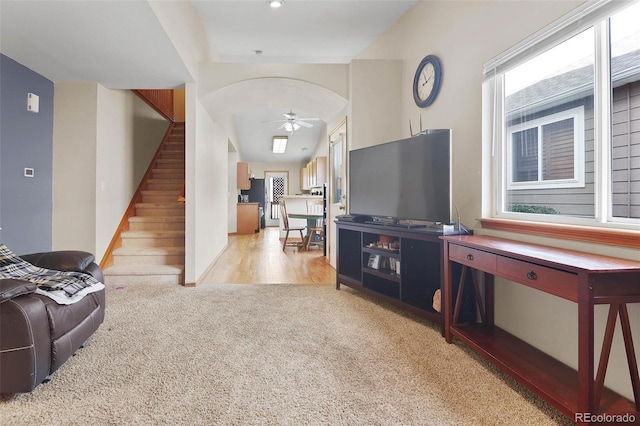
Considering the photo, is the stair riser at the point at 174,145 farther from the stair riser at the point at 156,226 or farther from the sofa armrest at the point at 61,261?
the sofa armrest at the point at 61,261

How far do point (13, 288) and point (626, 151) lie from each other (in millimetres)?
3004

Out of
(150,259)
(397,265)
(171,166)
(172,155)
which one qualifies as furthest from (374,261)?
(172,155)

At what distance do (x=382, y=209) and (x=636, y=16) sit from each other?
199cm

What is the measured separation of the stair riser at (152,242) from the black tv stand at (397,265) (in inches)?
93.5

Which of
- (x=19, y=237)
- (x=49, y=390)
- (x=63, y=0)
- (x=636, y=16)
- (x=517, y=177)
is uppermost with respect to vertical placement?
(x=63, y=0)

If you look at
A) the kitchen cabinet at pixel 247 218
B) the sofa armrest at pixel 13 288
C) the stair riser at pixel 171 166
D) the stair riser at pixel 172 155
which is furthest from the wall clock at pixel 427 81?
the kitchen cabinet at pixel 247 218

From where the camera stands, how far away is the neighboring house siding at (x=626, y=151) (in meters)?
1.50

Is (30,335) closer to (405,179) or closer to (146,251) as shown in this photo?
(405,179)

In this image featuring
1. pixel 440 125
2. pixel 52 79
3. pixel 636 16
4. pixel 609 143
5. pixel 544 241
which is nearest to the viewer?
pixel 636 16

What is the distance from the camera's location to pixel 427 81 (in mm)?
3182

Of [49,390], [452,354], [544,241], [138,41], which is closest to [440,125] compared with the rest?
[544,241]

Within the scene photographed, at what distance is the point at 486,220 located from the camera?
7.70ft

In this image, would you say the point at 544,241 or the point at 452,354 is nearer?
the point at 544,241

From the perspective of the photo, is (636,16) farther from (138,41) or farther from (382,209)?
(138,41)
